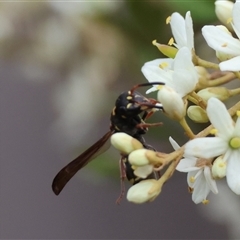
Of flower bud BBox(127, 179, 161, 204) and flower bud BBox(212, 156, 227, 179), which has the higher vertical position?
flower bud BBox(127, 179, 161, 204)

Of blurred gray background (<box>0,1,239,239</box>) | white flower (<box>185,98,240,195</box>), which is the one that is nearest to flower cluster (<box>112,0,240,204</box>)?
white flower (<box>185,98,240,195</box>)

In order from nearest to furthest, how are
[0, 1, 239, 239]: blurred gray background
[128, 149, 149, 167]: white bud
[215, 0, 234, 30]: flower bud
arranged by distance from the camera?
[128, 149, 149, 167]: white bud → [215, 0, 234, 30]: flower bud → [0, 1, 239, 239]: blurred gray background

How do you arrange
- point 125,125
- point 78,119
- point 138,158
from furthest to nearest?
point 78,119
point 125,125
point 138,158

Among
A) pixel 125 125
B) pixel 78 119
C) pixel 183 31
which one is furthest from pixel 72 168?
pixel 78 119

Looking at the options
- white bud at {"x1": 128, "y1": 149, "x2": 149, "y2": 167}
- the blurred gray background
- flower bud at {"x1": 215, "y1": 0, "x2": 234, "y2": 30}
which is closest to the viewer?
white bud at {"x1": 128, "y1": 149, "x2": 149, "y2": 167}

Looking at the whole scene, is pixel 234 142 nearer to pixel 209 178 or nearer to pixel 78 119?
pixel 209 178

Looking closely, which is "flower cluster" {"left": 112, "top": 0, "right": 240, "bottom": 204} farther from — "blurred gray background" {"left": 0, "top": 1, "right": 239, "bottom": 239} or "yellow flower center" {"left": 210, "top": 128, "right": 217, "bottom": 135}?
"blurred gray background" {"left": 0, "top": 1, "right": 239, "bottom": 239}
